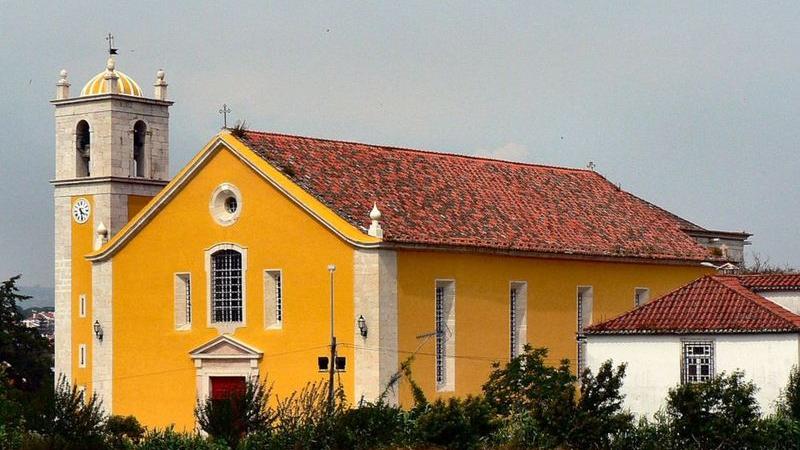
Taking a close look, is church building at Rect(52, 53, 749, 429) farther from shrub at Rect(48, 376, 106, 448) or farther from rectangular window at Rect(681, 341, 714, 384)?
rectangular window at Rect(681, 341, 714, 384)

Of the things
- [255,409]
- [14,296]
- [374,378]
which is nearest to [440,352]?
[374,378]

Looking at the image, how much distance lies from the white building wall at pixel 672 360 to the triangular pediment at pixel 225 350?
9403 mm

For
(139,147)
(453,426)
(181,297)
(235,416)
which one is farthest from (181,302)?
(453,426)

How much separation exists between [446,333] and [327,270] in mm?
3768

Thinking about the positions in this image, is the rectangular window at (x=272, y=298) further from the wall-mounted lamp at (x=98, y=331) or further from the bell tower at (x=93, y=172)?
the bell tower at (x=93, y=172)

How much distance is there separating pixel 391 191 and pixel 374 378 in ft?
20.5

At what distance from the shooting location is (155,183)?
62.2 m

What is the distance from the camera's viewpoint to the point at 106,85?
2429 inches

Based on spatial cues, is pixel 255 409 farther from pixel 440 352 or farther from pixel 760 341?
pixel 760 341

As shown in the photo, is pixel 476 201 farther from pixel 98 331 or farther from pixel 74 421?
pixel 74 421

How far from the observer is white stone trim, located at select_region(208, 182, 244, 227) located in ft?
173

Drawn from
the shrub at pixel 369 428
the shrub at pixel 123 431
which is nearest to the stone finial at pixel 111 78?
the shrub at pixel 123 431

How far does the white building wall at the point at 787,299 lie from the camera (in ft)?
161

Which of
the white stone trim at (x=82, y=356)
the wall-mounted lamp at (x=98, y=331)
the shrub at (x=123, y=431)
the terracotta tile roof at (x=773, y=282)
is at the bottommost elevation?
the shrub at (x=123, y=431)
